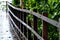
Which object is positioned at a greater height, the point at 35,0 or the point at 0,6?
the point at 35,0

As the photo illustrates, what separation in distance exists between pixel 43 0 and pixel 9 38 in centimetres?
348

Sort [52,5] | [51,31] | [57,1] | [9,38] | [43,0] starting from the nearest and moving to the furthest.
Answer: [57,1]
[52,5]
[51,31]
[43,0]
[9,38]

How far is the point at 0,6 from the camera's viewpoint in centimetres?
2825

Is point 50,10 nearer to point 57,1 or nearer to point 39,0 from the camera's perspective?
point 57,1

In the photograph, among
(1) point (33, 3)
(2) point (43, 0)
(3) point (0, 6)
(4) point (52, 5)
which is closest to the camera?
(4) point (52, 5)

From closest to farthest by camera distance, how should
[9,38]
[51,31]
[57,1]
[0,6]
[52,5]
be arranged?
[57,1]
[52,5]
[51,31]
[9,38]
[0,6]

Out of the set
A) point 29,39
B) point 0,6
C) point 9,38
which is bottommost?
point 0,6

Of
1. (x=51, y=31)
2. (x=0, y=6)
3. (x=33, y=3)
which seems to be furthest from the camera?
(x=0, y=6)

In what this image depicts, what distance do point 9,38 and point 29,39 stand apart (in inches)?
151

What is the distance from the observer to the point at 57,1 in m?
Answer: 4.39

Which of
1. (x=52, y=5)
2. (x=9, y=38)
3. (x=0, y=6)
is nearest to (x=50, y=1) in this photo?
(x=52, y=5)

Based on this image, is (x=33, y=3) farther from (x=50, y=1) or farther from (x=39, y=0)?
(x=50, y=1)

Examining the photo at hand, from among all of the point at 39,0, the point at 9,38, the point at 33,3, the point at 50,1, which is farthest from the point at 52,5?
the point at 9,38

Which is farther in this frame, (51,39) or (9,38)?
(9,38)
